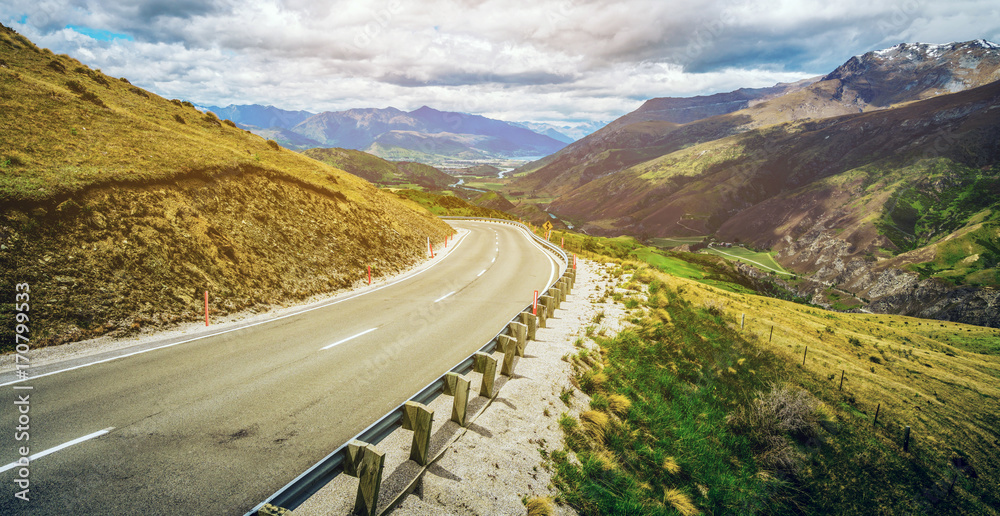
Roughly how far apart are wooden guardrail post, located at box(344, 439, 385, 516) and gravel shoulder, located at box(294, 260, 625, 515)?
0.36 m

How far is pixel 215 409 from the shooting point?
6559 millimetres

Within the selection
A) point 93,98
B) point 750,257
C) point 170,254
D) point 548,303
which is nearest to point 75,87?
point 93,98

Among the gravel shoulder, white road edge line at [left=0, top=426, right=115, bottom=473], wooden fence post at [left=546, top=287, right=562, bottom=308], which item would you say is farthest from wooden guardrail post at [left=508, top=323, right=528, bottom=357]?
white road edge line at [left=0, top=426, right=115, bottom=473]

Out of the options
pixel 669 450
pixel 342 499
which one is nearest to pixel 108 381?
pixel 342 499

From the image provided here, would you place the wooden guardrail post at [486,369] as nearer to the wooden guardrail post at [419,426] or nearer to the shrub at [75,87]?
the wooden guardrail post at [419,426]

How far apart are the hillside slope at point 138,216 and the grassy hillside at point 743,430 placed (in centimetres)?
1216

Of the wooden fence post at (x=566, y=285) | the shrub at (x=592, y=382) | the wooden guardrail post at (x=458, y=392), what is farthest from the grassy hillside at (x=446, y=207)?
the wooden guardrail post at (x=458, y=392)

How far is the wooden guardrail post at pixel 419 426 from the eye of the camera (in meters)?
5.07

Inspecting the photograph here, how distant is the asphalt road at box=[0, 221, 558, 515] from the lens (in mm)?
4570

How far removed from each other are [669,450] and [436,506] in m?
6.25

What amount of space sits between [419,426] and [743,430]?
1052cm

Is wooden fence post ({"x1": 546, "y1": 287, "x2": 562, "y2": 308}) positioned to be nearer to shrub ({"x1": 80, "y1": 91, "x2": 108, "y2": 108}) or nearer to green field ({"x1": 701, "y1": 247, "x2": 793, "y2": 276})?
shrub ({"x1": 80, "y1": 91, "x2": 108, "y2": 108})

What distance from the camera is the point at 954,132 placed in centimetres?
19188

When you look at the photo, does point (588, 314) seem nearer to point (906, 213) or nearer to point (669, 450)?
point (669, 450)
